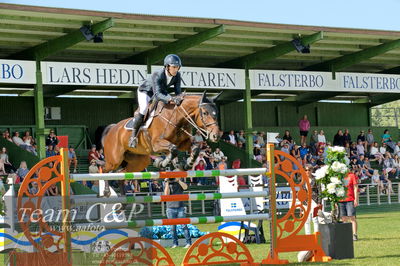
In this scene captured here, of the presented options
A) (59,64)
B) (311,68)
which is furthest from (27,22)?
(311,68)

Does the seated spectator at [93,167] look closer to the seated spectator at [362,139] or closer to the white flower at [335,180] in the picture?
the white flower at [335,180]

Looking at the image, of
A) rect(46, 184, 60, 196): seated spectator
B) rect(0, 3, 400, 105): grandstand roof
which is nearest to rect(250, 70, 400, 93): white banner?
rect(0, 3, 400, 105): grandstand roof

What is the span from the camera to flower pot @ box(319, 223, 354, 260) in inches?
428

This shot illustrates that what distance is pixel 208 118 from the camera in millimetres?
10531

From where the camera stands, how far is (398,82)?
29.5 meters

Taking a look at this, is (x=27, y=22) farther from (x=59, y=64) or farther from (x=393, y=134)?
(x=393, y=134)

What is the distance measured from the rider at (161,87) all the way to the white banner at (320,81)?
14.6 metres

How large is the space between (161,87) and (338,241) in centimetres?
329

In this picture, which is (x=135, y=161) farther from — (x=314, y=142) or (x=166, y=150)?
A: (x=314, y=142)

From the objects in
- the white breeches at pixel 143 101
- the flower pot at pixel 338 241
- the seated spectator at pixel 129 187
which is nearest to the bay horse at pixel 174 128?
the white breeches at pixel 143 101

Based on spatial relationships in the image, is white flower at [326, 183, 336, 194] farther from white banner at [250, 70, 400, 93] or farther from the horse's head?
white banner at [250, 70, 400, 93]

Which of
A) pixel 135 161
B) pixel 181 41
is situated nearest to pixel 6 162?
pixel 181 41

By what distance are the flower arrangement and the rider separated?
2.35 metres

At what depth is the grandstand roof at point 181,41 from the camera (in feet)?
67.9
